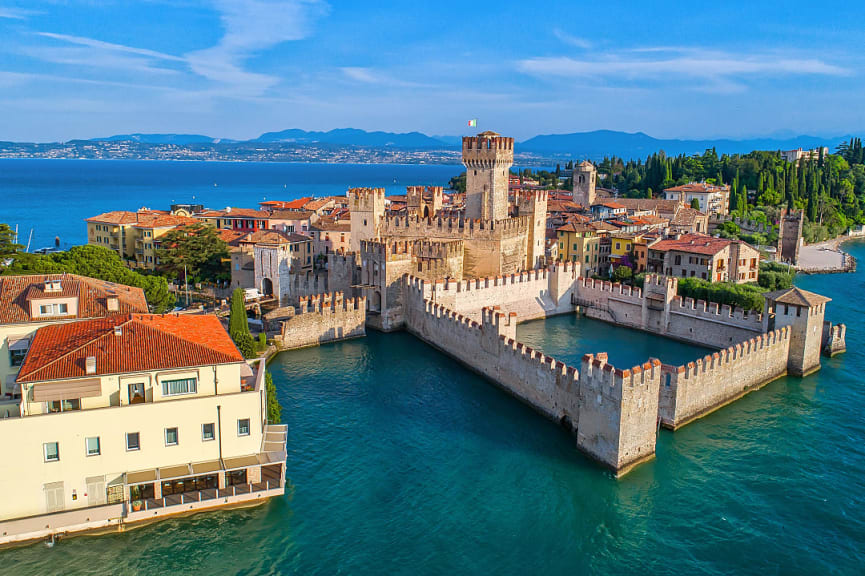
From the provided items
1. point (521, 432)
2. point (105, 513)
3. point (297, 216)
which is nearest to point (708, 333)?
point (521, 432)

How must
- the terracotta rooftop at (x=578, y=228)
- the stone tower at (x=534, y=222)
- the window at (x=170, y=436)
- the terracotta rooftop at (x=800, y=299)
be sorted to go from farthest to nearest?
the terracotta rooftop at (x=578, y=228)
the stone tower at (x=534, y=222)
the terracotta rooftop at (x=800, y=299)
the window at (x=170, y=436)

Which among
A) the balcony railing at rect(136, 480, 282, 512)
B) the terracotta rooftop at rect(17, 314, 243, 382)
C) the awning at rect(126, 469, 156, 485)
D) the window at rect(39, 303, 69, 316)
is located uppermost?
the window at rect(39, 303, 69, 316)

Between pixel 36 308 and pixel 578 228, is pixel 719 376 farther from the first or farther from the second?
pixel 578 228

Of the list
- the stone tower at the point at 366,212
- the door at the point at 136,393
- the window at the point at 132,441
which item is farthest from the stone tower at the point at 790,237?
the window at the point at 132,441

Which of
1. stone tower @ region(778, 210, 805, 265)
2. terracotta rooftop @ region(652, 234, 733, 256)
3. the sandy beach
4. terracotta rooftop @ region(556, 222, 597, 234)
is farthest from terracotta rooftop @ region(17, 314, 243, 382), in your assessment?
stone tower @ region(778, 210, 805, 265)

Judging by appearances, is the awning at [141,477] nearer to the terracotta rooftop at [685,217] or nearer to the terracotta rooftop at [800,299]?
the terracotta rooftop at [800,299]

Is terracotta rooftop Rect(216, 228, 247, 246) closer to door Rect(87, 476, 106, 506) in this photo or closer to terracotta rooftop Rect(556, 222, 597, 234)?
terracotta rooftop Rect(556, 222, 597, 234)

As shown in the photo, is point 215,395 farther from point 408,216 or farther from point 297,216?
point 297,216
